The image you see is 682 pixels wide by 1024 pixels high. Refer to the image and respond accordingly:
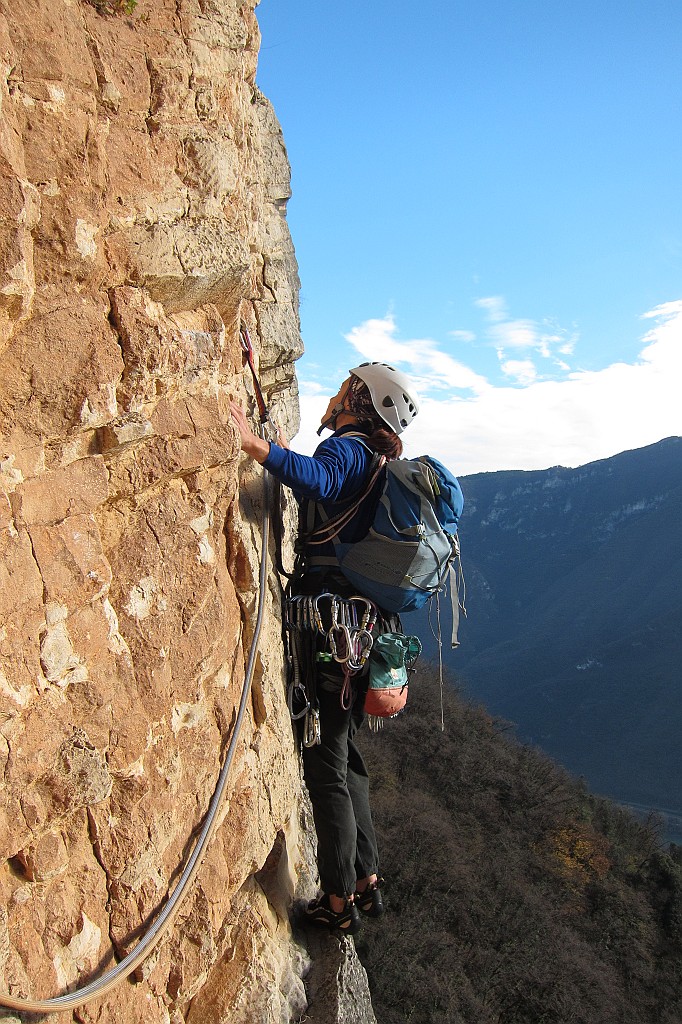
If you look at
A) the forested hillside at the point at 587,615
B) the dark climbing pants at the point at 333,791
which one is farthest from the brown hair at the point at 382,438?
the forested hillside at the point at 587,615

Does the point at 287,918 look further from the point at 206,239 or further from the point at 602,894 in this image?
the point at 602,894

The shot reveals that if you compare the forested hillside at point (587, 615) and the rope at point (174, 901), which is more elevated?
the rope at point (174, 901)

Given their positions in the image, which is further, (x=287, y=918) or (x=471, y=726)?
(x=471, y=726)

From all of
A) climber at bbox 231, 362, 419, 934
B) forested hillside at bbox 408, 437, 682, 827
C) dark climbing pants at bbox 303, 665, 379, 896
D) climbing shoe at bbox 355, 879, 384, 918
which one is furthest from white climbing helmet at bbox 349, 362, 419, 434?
forested hillside at bbox 408, 437, 682, 827

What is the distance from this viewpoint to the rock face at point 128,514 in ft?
7.72

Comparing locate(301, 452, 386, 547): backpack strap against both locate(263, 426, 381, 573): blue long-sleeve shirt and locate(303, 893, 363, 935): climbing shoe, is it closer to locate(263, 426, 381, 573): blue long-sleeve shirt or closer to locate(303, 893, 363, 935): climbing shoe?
locate(263, 426, 381, 573): blue long-sleeve shirt

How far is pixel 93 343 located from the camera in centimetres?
259

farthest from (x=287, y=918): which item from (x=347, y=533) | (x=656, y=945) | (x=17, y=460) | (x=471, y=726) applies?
(x=471, y=726)

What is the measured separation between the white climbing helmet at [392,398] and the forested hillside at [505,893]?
441 inches

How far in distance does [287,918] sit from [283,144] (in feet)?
13.9

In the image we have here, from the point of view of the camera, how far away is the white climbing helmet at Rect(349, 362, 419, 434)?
3.86 m

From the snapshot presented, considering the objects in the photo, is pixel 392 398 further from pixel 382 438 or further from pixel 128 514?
Result: pixel 128 514

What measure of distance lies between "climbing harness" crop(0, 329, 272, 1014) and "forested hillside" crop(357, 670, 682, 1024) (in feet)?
34.9

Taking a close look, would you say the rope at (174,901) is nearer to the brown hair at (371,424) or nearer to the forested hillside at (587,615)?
the brown hair at (371,424)
